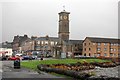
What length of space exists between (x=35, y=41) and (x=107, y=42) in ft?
132

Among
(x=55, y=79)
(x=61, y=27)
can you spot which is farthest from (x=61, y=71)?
(x=61, y=27)

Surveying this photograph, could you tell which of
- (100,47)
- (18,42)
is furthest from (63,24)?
(18,42)

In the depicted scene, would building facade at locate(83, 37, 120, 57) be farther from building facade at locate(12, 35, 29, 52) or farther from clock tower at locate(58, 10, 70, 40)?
building facade at locate(12, 35, 29, 52)

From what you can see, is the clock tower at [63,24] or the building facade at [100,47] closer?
the clock tower at [63,24]

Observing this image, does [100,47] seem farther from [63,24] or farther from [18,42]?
[18,42]

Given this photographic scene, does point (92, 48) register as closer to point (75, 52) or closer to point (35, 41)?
point (75, 52)

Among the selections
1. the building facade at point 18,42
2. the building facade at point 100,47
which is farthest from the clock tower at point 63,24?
the building facade at point 18,42

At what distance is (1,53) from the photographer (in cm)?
8494

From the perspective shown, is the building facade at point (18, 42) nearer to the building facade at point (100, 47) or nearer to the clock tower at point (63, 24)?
the clock tower at point (63, 24)

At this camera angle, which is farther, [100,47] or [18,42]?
[18,42]

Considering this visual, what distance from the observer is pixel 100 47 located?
112250 mm

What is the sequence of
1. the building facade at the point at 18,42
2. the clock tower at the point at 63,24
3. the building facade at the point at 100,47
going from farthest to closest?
the building facade at the point at 18,42
the building facade at the point at 100,47
the clock tower at the point at 63,24

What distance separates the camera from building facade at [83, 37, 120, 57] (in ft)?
366

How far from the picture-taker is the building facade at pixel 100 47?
111562mm
